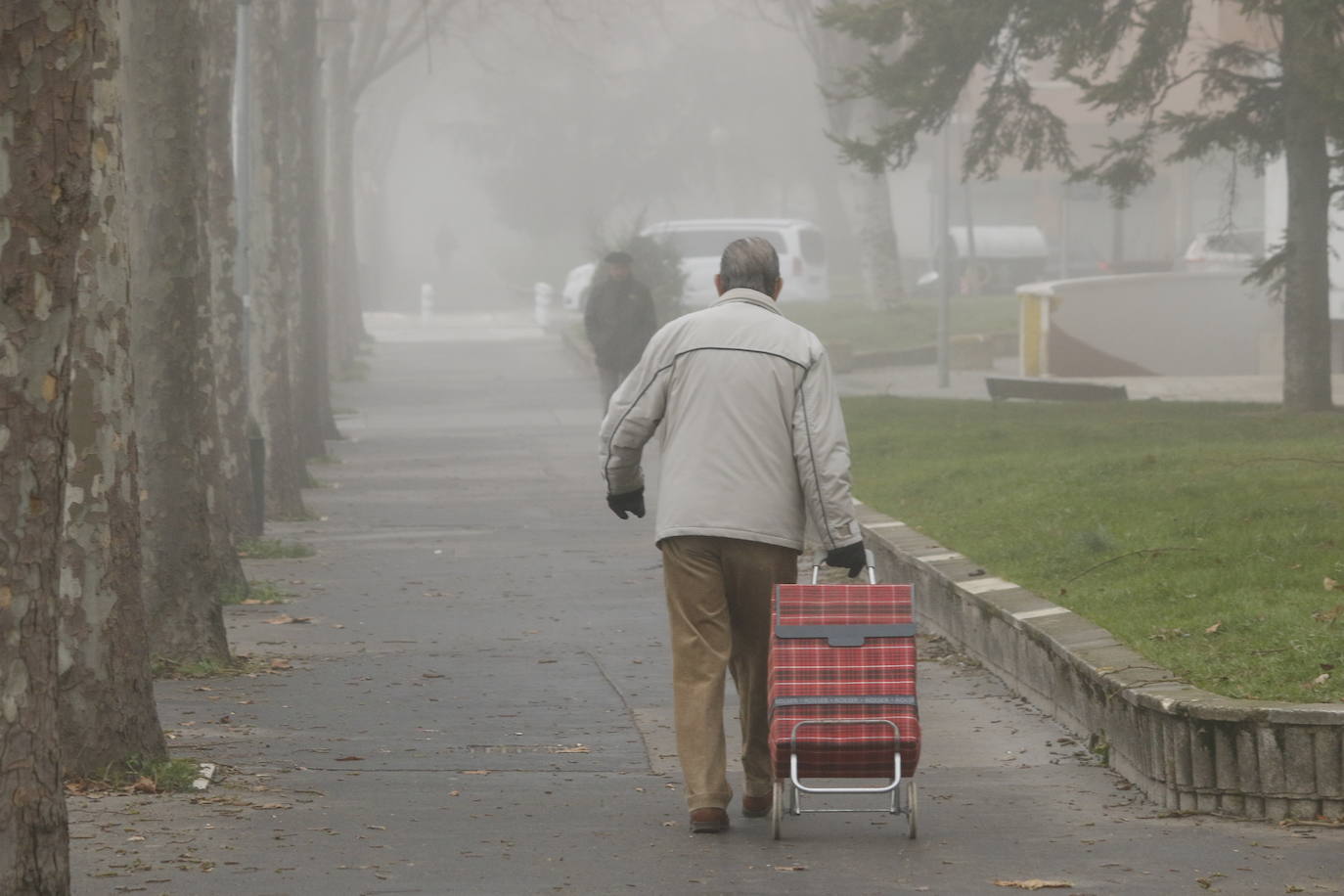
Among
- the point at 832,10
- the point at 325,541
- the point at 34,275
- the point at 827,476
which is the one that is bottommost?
the point at 325,541

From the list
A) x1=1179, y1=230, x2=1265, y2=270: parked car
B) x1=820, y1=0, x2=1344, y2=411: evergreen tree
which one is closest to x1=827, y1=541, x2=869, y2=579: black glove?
x1=820, y1=0, x2=1344, y2=411: evergreen tree

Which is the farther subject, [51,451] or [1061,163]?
[1061,163]

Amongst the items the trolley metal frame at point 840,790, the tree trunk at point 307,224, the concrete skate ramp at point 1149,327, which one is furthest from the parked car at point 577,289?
the trolley metal frame at point 840,790

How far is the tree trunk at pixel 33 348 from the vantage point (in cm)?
463

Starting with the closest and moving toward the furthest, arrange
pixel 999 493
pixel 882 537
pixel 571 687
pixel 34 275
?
pixel 34 275, pixel 571 687, pixel 882 537, pixel 999 493

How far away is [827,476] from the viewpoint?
638cm

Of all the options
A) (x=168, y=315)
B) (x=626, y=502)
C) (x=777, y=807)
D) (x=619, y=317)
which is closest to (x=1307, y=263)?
(x=619, y=317)

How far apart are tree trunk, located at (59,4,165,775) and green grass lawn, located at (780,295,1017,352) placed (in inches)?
1034

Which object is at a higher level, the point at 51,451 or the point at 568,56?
the point at 568,56

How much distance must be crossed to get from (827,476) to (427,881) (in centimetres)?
157

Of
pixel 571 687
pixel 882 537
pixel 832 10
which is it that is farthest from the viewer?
pixel 832 10

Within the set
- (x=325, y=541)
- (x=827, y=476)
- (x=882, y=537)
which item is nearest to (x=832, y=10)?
(x=325, y=541)

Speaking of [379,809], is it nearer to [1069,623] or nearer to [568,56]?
[1069,623]

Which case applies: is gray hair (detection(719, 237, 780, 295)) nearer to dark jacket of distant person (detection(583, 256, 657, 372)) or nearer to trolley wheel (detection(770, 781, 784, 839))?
trolley wheel (detection(770, 781, 784, 839))
